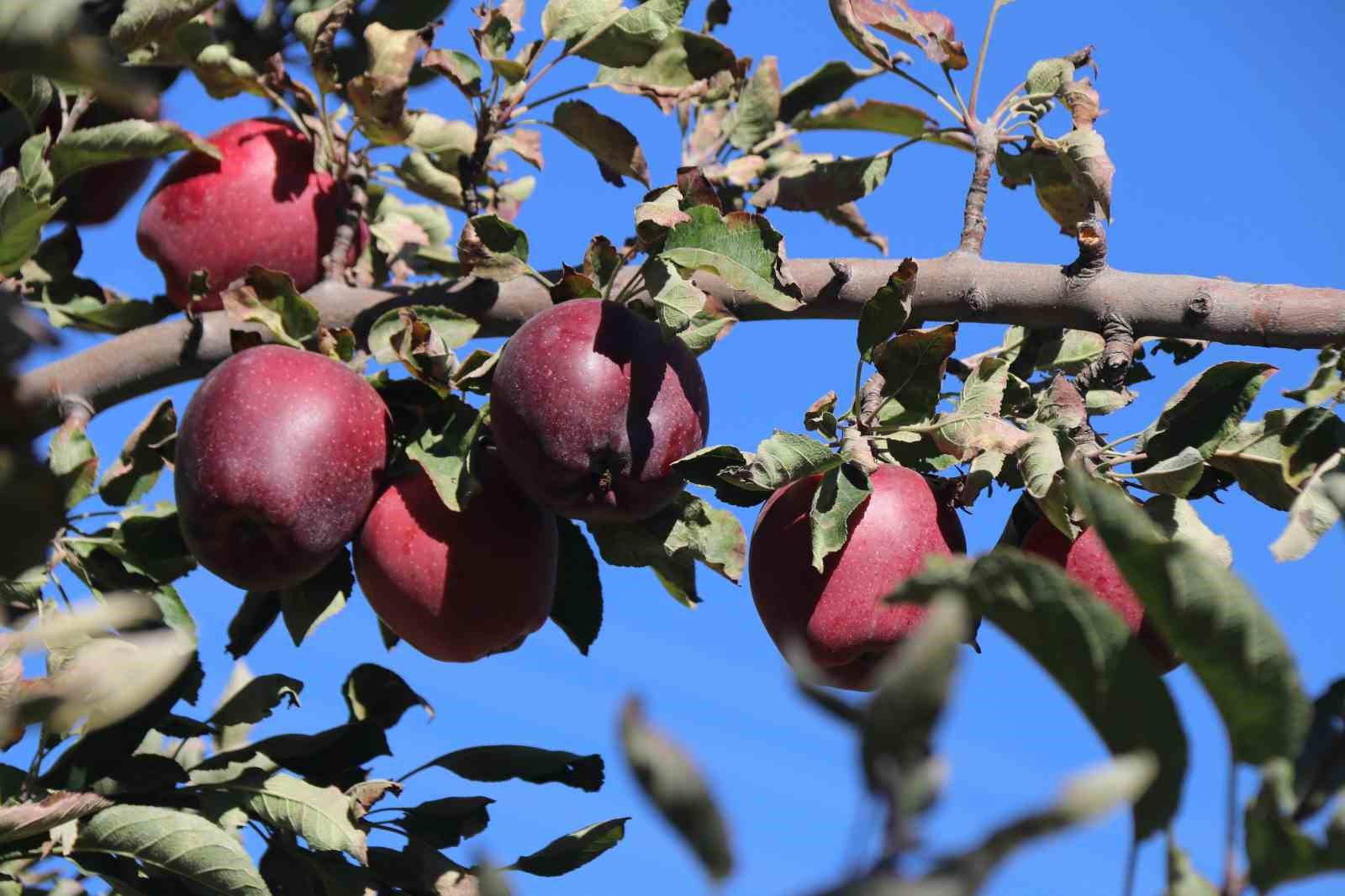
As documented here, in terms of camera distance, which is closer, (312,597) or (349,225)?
(312,597)

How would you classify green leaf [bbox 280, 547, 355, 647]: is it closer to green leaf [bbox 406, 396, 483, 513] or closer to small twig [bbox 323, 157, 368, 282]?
green leaf [bbox 406, 396, 483, 513]

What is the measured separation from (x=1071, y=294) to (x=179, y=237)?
127 centimetres

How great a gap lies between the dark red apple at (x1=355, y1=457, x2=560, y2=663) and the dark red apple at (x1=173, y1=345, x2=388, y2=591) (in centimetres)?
5

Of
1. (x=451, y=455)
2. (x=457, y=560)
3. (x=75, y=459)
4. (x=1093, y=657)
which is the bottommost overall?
(x=75, y=459)

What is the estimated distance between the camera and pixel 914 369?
5.47 feet

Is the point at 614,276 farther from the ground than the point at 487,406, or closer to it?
farther from the ground

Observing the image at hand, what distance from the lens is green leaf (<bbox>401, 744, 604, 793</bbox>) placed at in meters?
1.84

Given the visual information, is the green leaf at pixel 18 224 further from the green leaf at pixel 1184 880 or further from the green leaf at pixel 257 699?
the green leaf at pixel 1184 880

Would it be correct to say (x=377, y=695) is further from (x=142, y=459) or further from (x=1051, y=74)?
(x=1051, y=74)

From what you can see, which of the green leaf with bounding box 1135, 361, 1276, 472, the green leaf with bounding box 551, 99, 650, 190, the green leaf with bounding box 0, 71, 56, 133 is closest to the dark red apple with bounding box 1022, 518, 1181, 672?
the green leaf with bounding box 1135, 361, 1276, 472

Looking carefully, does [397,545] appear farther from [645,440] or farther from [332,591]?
[645,440]

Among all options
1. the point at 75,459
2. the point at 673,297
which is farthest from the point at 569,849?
the point at 75,459

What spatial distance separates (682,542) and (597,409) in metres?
0.28

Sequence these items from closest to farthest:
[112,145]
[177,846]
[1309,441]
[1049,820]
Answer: [1049,820] → [1309,441] → [177,846] → [112,145]
